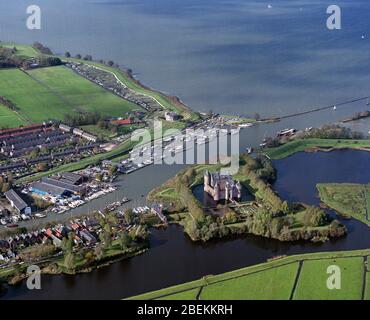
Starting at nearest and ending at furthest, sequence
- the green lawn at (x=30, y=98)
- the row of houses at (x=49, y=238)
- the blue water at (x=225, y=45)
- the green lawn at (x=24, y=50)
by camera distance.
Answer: the row of houses at (x=49, y=238)
the green lawn at (x=30, y=98)
the blue water at (x=225, y=45)
the green lawn at (x=24, y=50)

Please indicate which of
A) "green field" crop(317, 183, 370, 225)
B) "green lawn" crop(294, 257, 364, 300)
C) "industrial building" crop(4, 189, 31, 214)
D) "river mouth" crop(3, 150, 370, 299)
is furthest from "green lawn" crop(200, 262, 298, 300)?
"industrial building" crop(4, 189, 31, 214)

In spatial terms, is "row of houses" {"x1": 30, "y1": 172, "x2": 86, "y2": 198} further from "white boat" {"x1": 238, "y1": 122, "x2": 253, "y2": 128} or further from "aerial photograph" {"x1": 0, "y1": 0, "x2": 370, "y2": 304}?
"white boat" {"x1": 238, "y1": 122, "x2": 253, "y2": 128}

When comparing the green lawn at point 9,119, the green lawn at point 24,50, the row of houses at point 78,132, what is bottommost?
the row of houses at point 78,132

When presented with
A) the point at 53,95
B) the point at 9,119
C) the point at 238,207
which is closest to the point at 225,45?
the point at 53,95

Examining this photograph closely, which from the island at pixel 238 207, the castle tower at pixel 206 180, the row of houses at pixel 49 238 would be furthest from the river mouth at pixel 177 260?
the castle tower at pixel 206 180

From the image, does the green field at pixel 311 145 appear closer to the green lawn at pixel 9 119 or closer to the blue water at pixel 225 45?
the blue water at pixel 225 45
